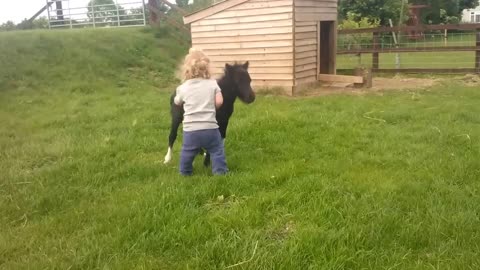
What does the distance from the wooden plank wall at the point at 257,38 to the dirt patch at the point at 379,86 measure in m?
0.88

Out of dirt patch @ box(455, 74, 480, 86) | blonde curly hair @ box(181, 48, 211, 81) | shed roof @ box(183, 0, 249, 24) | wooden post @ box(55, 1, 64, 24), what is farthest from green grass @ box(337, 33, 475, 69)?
wooden post @ box(55, 1, 64, 24)

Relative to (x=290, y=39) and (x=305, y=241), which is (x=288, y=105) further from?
(x=305, y=241)

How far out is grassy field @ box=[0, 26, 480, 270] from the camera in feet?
11.0

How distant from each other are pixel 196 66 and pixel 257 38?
24.4ft

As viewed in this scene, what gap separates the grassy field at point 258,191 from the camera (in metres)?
3.36

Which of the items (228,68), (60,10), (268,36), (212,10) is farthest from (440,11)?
(228,68)

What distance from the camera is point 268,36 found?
39.2 feet

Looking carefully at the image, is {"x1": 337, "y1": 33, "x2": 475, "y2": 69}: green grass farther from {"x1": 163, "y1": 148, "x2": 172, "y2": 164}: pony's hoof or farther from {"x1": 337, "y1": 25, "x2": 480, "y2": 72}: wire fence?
{"x1": 163, "y1": 148, "x2": 172, "y2": 164}: pony's hoof

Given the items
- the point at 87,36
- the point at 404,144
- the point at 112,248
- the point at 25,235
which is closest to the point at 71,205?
the point at 25,235

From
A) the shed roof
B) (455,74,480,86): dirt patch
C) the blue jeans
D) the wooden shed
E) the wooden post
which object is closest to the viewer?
the blue jeans

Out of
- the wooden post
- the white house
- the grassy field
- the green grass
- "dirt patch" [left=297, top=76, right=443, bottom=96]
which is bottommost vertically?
the grassy field

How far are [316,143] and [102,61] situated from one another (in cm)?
1024

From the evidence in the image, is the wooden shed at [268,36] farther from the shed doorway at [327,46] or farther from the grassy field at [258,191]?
the grassy field at [258,191]

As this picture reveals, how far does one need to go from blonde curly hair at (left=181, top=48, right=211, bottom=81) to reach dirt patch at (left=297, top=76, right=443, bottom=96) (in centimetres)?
679
